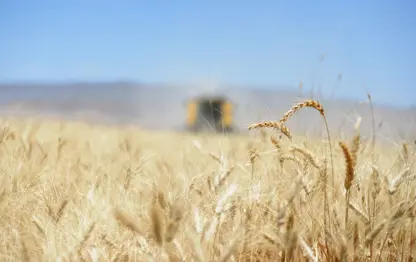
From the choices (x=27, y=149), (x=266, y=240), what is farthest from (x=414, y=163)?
(x=27, y=149)

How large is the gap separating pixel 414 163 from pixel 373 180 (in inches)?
14.0

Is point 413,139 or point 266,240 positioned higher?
point 413,139

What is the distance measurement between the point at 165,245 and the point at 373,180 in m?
0.57

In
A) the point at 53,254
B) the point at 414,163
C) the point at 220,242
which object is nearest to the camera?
the point at 53,254

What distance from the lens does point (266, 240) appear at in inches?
37.3

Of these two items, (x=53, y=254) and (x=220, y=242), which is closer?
(x=53, y=254)

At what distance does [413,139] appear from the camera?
1.38 m

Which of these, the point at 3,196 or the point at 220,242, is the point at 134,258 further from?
the point at 3,196

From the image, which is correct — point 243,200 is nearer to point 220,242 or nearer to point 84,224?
point 220,242

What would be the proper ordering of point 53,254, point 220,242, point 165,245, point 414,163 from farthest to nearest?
point 414,163 < point 220,242 < point 53,254 < point 165,245

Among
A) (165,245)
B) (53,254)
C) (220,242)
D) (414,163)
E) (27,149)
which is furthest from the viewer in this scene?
(27,149)

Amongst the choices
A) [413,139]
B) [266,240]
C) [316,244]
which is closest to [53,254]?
[266,240]

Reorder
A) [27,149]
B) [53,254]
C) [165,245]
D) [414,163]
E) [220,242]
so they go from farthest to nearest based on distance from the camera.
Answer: [27,149], [414,163], [220,242], [53,254], [165,245]

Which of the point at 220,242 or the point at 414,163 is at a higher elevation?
the point at 414,163
